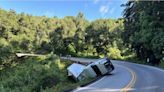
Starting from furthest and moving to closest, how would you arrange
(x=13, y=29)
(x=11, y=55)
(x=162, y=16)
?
(x=13, y=29), (x=11, y=55), (x=162, y=16)

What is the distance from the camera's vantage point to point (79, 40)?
114375 millimetres

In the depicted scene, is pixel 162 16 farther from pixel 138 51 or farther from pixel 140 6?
pixel 138 51

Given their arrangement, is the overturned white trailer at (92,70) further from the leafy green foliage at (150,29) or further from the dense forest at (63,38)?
the dense forest at (63,38)

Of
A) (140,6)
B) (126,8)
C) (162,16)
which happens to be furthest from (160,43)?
(126,8)

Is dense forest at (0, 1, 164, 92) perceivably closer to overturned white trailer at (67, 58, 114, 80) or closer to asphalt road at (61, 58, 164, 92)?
overturned white trailer at (67, 58, 114, 80)

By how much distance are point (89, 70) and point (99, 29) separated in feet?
235

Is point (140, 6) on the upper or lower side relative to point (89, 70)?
upper

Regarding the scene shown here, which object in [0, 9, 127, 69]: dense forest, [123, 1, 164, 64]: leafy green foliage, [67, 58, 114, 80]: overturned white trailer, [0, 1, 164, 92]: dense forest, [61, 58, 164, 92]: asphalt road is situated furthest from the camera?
[0, 9, 127, 69]: dense forest

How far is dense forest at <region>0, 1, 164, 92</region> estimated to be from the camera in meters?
50.5

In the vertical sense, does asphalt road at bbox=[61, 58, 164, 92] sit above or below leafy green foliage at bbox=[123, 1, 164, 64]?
below

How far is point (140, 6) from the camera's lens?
58156mm

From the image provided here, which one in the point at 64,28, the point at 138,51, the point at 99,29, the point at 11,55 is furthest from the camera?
the point at 64,28

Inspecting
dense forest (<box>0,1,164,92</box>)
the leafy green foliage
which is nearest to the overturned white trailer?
dense forest (<box>0,1,164,92</box>)

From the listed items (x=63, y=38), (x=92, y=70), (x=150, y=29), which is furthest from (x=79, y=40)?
(x=92, y=70)
